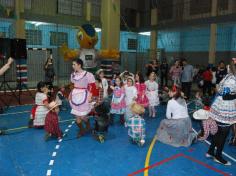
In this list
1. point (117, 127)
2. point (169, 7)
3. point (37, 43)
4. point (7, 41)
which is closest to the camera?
point (117, 127)

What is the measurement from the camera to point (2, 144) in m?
5.31

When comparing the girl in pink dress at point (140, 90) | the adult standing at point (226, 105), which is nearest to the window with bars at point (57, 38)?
the girl in pink dress at point (140, 90)

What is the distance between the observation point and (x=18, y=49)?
27.1 ft

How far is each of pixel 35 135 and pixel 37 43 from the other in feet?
36.4

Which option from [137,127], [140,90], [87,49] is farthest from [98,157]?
[87,49]

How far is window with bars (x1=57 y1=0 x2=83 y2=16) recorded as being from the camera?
55.3 ft

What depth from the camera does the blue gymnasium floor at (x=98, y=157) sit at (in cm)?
424

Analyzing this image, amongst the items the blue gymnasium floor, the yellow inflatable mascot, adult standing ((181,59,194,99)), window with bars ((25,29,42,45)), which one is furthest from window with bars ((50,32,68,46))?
the blue gymnasium floor

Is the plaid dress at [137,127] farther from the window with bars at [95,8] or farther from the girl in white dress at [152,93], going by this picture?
the window with bars at [95,8]

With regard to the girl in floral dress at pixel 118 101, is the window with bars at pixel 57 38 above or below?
above

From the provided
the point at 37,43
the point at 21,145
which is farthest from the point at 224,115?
the point at 37,43

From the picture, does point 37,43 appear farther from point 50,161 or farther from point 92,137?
point 50,161

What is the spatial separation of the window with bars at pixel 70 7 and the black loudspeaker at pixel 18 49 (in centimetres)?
907

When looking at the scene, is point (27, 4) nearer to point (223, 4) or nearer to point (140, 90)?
point (140, 90)
